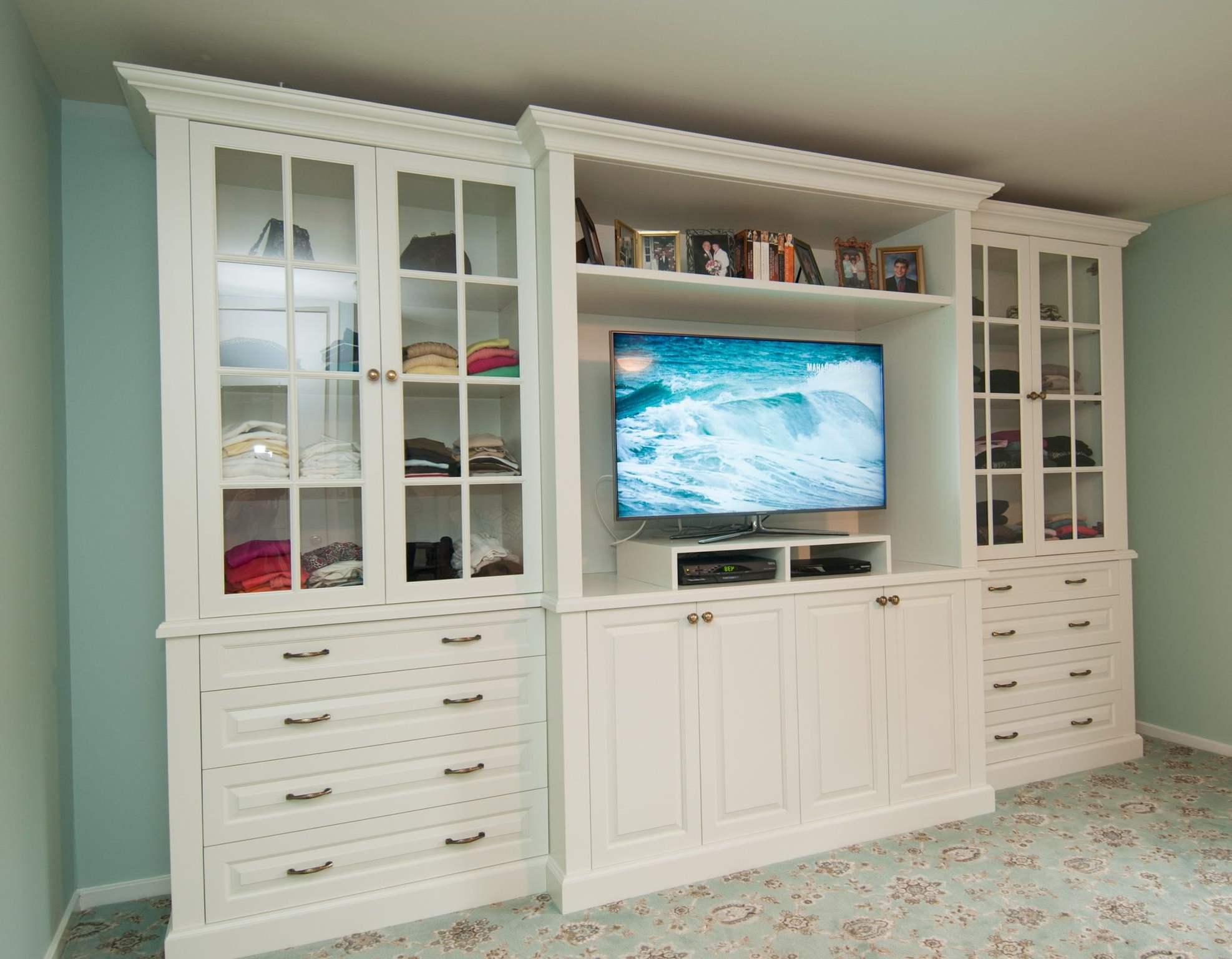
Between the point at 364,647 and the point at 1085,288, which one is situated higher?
the point at 1085,288

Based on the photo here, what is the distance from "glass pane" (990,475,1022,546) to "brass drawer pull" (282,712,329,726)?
2.61 metres

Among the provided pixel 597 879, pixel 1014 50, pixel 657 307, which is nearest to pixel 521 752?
pixel 597 879

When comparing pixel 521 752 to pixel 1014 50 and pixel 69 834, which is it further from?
pixel 1014 50

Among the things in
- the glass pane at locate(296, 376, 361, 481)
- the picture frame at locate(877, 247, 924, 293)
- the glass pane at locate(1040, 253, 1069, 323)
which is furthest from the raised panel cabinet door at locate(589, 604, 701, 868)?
the glass pane at locate(1040, 253, 1069, 323)

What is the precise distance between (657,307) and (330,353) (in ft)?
3.96

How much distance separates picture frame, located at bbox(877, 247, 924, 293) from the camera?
3033 millimetres

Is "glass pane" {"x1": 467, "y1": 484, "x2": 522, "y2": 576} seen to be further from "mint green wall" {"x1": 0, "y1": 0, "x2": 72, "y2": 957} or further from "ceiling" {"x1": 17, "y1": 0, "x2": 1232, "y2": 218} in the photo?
"ceiling" {"x1": 17, "y1": 0, "x2": 1232, "y2": 218}

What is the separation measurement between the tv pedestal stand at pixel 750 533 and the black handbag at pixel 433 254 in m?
→ 1.22

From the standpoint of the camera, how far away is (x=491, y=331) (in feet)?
8.02

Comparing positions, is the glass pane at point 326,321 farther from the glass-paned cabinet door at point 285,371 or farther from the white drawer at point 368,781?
the white drawer at point 368,781

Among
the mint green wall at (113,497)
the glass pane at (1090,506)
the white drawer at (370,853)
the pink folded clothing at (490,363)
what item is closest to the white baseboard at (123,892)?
the mint green wall at (113,497)

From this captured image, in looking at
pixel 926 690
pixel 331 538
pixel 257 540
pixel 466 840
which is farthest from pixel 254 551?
pixel 926 690

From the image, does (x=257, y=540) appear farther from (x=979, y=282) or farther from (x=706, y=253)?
(x=979, y=282)

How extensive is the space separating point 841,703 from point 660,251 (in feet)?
5.54
